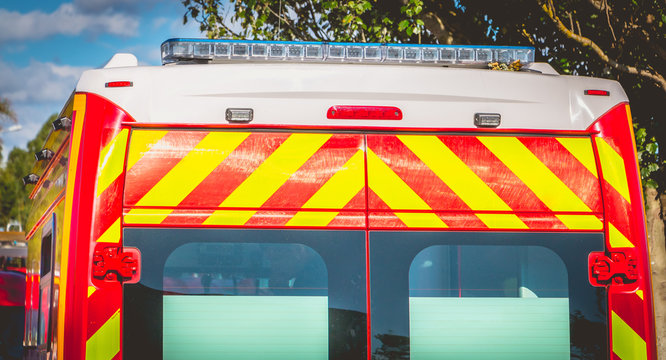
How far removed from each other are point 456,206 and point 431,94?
1.83ft

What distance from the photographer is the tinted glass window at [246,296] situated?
3592mm

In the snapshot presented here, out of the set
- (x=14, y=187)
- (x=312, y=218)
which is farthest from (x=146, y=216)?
(x=14, y=187)

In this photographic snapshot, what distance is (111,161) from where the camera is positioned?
3701 millimetres

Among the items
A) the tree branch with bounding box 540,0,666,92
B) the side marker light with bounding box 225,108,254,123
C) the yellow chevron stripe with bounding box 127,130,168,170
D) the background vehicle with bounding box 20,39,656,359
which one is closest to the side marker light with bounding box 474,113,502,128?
the background vehicle with bounding box 20,39,656,359

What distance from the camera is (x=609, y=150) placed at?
155 inches

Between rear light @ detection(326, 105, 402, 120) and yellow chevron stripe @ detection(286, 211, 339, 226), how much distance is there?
18.5 inches

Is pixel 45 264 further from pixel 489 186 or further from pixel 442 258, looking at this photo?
pixel 489 186

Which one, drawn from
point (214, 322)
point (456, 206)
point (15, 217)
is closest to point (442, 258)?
point (456, 206)

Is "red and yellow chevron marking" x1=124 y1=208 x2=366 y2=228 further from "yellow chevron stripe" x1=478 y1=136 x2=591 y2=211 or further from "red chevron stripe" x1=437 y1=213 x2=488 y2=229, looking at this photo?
"yellow chevron stripe" x1=478 y1=136 x2=591 y2=211

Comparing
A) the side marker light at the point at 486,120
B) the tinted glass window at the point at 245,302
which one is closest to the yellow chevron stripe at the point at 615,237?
the side marker light at the point at 486,120

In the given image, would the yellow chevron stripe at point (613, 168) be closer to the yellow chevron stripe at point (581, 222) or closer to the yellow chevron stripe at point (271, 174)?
the yellow chevron stripe at point (581, 222)

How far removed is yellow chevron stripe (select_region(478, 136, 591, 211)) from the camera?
12.6ft

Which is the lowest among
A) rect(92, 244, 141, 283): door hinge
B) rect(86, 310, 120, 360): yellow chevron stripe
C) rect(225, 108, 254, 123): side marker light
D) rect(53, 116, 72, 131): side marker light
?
rect(86, 310, 120, 360): yellow chevron stripe

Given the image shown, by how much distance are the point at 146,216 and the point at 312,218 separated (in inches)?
28.6
